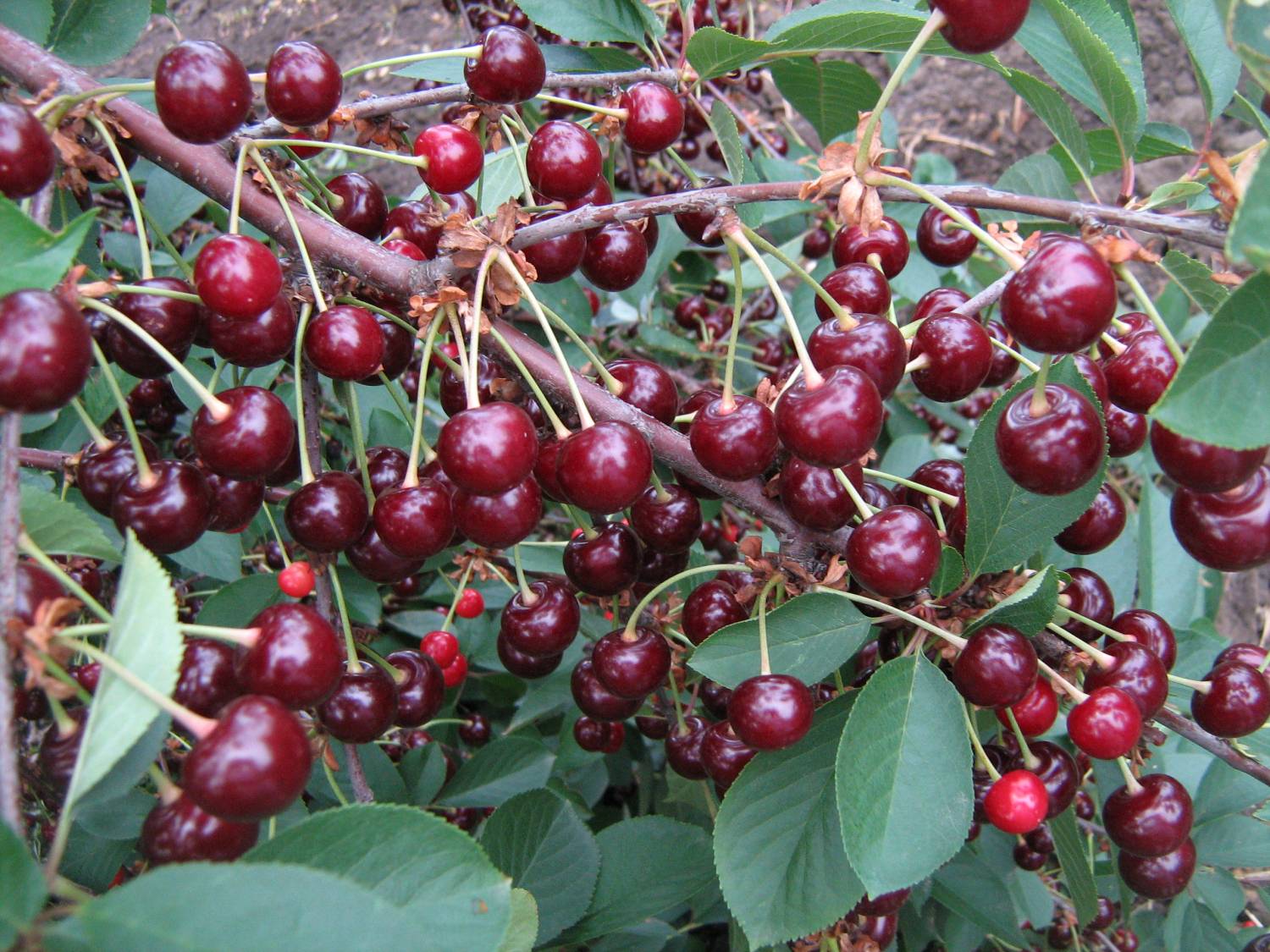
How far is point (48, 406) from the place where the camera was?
809 millimetres

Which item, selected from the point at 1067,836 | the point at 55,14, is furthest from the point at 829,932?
the point at 55,14

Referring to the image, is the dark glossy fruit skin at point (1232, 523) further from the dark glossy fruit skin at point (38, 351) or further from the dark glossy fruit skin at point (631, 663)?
the dark glossy fruit skin at point (38, 351)

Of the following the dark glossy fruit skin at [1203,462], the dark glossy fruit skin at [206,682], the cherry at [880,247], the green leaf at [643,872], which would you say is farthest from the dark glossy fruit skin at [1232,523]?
the dark glossy fruit skin at [206,682]

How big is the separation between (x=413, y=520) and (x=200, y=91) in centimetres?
56

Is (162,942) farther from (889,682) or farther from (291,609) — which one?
(889,682)

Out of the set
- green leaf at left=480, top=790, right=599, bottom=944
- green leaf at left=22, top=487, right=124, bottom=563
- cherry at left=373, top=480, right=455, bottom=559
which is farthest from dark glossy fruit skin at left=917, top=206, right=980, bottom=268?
green leaf at left=22, top=487, right=124, bottom=563

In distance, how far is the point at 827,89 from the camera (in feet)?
7.30

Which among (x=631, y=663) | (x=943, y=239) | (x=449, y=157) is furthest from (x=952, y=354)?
(x=449, y=157)

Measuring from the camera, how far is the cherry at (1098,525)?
1.25 m

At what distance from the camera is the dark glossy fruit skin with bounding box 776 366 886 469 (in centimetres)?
94

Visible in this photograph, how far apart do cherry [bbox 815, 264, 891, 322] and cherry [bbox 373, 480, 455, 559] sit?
1.98 feet

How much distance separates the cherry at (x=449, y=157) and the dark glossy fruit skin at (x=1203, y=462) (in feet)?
2.96

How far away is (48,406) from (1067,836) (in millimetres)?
1540

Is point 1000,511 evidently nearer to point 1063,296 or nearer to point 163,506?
point 1063,296
